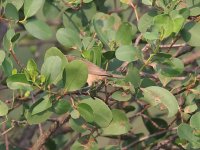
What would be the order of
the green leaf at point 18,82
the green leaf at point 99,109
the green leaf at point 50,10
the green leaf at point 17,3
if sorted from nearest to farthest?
the green leaf at point 18,82, the green leaf at point 99,109, the green leaf at point 17,3, the green leaf at point 50,10

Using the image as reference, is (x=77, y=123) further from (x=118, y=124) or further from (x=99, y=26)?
(x=99, y=26)

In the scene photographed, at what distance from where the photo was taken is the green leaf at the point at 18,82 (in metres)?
1.58

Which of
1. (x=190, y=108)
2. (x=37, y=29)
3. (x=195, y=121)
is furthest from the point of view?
(x=37, y=29)

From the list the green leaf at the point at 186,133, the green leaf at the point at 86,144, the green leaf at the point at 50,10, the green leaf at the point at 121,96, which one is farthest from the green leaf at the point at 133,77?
the green leaf at the point at 50,10

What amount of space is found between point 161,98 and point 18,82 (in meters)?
0.44

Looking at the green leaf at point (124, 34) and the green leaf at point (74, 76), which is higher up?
the green leaf at point (124, 34)

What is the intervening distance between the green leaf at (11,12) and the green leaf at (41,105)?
0.38 m

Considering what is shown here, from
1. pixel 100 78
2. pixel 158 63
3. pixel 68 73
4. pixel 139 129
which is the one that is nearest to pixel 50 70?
pixel 68 73

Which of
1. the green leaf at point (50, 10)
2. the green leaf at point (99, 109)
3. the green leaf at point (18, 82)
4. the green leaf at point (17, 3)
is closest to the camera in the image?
the green leaf at point (18, 82)

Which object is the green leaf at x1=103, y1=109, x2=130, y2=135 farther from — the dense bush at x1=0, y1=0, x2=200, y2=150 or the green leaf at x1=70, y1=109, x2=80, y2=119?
the green leaf at x1=70, y1=109, x2=80, y2=119

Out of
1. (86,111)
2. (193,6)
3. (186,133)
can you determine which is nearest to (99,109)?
(86,111)

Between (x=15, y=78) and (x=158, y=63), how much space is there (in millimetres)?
442

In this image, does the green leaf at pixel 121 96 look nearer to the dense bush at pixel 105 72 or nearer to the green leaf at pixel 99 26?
the dense bush at pixel 105 72

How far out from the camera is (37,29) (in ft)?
6.42
